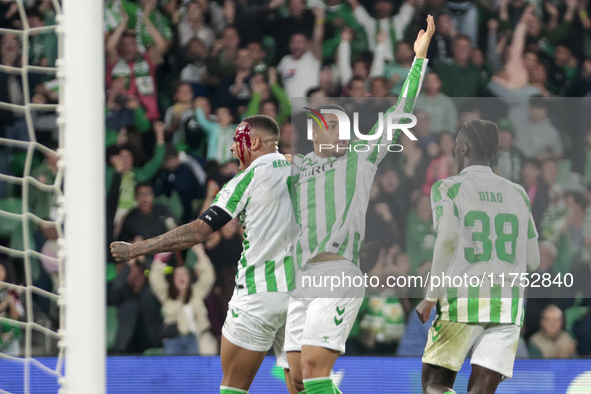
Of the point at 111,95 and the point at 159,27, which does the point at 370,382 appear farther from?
the point at 159,27

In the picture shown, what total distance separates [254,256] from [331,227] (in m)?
0.45

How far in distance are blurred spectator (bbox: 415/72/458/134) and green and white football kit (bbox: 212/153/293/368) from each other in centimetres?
249

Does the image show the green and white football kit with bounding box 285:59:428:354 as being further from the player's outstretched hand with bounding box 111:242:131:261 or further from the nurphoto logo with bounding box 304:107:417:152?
the player's outstretched hand with bounding box 111:242:131:261

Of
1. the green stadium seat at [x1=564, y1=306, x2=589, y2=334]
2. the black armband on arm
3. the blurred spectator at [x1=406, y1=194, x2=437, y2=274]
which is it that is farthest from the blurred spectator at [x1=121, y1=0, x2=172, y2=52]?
the green stadium seat at [x1=564, y1=306, x2=589, y2=334]

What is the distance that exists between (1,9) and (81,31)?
213 inches

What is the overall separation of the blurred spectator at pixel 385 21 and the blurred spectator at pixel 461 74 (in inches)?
21.4

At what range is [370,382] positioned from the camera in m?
5.62

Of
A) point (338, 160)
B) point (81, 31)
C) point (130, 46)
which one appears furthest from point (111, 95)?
point (81, 31)

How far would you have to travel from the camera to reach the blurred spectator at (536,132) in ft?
20.9

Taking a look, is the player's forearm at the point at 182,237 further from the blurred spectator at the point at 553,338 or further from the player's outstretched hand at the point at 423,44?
the blurred spectator at the point at 553,338

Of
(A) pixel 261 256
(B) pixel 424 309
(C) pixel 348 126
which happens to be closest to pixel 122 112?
(C) pixel 348 126

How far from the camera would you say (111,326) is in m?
6.21

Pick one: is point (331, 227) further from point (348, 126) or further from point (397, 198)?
point (397, 198)

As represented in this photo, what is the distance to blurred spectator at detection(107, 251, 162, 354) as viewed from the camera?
6168 mm
